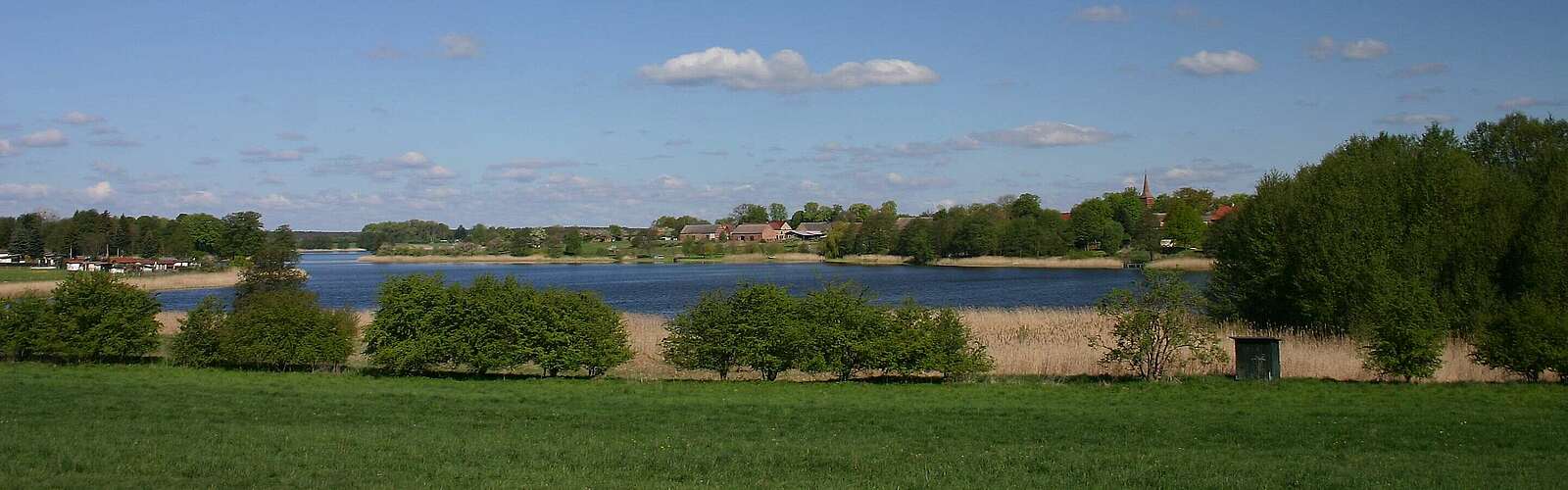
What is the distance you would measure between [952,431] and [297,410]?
30.9 ft

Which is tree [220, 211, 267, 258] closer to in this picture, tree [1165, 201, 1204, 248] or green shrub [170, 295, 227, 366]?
green shrub [170, 295, 227, 366]

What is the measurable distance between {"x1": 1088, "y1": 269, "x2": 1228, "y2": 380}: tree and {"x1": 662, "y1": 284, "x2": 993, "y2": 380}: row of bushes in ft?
9.07

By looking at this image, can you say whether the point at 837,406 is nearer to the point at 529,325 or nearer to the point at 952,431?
the point at 952,431

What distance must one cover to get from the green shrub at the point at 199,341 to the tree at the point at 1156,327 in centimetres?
1902

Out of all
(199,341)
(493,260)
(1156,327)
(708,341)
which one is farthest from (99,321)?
(493,260)

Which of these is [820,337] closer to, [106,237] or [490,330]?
[490,330]

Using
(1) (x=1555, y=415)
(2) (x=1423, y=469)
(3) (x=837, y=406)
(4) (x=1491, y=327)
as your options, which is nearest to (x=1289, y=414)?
(1) (x=1555, y=415)

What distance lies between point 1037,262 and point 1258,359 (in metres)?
95.4

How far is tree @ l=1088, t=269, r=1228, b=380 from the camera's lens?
73.0ft

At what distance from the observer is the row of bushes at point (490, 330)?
23.0 m

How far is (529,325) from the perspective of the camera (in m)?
23.2

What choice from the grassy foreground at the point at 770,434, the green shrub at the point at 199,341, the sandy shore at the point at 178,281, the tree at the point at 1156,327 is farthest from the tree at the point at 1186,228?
the green shrub at the point at 199,341

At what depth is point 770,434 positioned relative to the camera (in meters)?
14.4

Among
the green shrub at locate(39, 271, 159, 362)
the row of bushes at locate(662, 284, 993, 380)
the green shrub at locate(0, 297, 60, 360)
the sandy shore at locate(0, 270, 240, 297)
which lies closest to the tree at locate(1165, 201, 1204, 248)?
the sandy shore at locate(0, 270, 240, 297)
